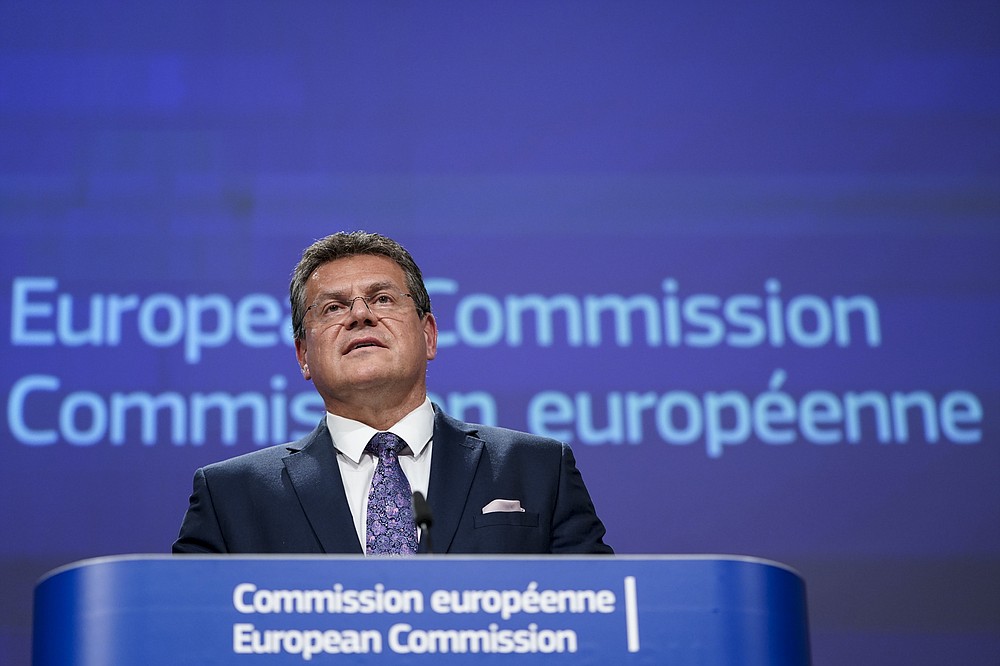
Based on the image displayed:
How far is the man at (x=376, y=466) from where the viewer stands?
225 centimetres

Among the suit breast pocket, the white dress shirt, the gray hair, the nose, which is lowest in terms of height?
the suit breast pocket

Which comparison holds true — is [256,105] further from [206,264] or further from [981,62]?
[981,62]

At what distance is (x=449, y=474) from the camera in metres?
2.34

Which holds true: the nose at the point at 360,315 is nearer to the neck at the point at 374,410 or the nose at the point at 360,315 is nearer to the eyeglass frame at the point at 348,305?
the eyeglass frame at the point at 348,305

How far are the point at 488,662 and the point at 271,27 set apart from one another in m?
3.09

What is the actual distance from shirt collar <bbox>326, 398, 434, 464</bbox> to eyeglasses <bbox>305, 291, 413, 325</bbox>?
0.64 ft

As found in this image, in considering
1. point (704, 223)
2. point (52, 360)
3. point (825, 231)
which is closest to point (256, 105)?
point (52, 360)

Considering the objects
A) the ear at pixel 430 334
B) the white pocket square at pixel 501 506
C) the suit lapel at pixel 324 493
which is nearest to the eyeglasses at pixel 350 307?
the ear at pixel 430 334

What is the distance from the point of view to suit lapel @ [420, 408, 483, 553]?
2244mm

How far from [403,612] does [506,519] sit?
90cm

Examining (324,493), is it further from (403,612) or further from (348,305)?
(403,612)

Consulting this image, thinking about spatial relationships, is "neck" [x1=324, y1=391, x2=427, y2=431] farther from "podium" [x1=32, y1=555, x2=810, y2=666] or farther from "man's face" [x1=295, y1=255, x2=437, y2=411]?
"podium" [x1=32, y1=555, x2=810, y2=666]

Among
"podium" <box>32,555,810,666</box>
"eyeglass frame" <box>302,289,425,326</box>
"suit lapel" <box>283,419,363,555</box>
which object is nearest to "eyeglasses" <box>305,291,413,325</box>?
"eyeglass frame" <box>302,289,425,326</box>

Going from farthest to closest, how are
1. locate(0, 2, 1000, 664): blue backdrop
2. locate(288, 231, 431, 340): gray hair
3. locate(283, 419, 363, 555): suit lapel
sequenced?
locate(0, 2, 1000, 664): blue backdrop
locate(288, 231, 431, 340): gray hair
locate(283, 419, 363, 555): suit lapel
